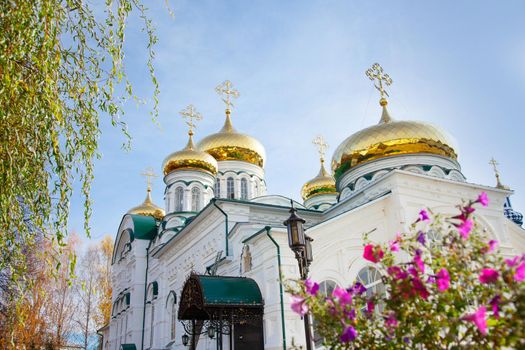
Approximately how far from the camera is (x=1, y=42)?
435 centimetres

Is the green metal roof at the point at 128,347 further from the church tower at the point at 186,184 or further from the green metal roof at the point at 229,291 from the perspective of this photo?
the green metal roof at the point at 229,291

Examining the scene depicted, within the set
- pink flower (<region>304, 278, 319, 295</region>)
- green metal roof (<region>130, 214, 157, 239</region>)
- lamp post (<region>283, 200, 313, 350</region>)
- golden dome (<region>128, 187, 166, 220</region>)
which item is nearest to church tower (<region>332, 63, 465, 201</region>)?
lamp post (<region>283, 200, 313, 350</region>)

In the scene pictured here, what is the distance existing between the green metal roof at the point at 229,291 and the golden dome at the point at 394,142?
6.80 metres

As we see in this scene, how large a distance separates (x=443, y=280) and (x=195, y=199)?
16.5 meters

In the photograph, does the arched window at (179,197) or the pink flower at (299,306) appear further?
the arched window at (179,197)

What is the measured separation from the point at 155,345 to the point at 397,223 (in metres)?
10.3

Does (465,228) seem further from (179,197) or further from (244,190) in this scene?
(244,190)

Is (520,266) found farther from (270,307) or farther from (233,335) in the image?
(233,335)

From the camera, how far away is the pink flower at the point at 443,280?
115 inches

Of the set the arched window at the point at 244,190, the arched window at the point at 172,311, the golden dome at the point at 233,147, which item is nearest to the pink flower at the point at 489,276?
the arched window at the point at 172,311

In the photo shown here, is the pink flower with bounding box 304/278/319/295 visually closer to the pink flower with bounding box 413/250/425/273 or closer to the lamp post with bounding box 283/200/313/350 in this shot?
the pink flower with bounding box 413/250/425/273

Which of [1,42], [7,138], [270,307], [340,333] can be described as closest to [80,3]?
[1,42]

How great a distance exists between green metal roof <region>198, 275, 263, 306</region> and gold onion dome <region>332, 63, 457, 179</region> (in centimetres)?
682

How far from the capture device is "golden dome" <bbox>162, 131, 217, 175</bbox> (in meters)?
19.1
